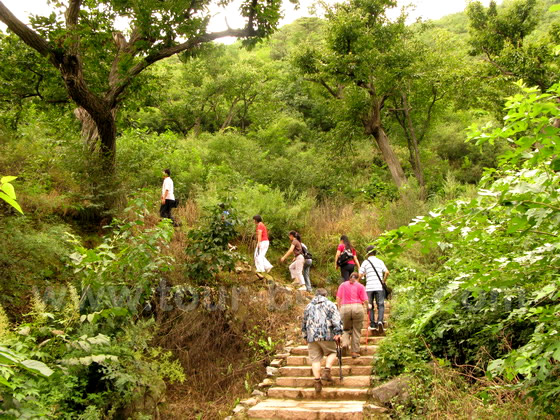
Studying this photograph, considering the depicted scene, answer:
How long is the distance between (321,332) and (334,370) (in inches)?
43.3

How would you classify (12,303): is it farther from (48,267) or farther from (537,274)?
(537,274)

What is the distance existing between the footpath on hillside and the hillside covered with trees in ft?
1.42

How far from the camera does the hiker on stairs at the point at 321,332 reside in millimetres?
7297

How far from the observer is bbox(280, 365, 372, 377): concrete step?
7769 millimetres

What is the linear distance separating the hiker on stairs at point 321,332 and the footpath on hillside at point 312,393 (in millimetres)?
299

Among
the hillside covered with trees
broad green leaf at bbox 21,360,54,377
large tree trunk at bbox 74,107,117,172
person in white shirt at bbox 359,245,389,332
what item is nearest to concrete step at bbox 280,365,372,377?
the hillside covered with trees

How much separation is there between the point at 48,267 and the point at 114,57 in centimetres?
575

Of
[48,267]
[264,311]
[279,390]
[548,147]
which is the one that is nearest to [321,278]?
[264,311]

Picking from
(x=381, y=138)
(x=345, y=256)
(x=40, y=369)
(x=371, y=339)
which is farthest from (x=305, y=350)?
(x=381, y=138)

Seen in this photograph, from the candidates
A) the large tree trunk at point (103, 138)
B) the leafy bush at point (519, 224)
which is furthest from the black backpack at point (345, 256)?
the large tree trunk at point (103, 138)

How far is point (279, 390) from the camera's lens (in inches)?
299

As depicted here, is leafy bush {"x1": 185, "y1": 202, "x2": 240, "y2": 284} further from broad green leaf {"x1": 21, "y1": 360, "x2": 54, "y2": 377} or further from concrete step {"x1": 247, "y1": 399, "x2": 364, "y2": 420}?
broad green leaf {"x1": 21, "y1": 360, "x2": 54, "y2": 377}

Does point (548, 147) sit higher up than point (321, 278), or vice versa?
point (548, 147)

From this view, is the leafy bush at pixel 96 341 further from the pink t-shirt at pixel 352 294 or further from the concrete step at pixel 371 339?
the concrete step at pixel 371 339
